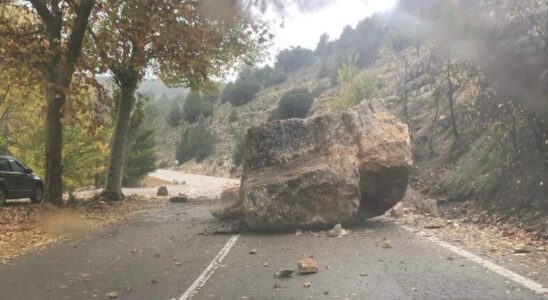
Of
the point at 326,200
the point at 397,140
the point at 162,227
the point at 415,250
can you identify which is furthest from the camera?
the point at 162,227

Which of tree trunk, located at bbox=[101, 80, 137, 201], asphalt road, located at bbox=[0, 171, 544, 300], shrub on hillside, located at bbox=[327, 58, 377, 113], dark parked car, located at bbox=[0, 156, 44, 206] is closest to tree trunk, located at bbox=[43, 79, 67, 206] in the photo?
asphalt road, located at bbox=[0, 171, 544, 300]

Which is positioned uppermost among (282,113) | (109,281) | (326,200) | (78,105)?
(282,113)

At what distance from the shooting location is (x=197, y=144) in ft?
284

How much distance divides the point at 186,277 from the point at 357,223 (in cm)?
563

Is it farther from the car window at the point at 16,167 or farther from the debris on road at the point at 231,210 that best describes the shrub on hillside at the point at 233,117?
the debris on road at the point at 231,210

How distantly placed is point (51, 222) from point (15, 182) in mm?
6630

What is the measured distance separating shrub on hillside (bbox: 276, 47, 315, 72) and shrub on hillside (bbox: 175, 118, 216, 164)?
3030 cm

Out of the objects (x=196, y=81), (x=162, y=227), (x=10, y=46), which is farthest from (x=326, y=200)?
(x=196, y=81)

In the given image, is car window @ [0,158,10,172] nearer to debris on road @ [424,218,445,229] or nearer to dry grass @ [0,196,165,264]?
dry grass @ [0,196,165,264]

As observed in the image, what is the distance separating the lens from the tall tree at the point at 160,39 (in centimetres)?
1212

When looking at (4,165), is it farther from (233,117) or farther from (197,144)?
(233,117)

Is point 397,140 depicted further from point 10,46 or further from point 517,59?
point 10,46

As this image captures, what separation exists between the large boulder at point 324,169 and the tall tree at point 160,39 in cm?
245

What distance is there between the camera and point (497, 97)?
563 inches
